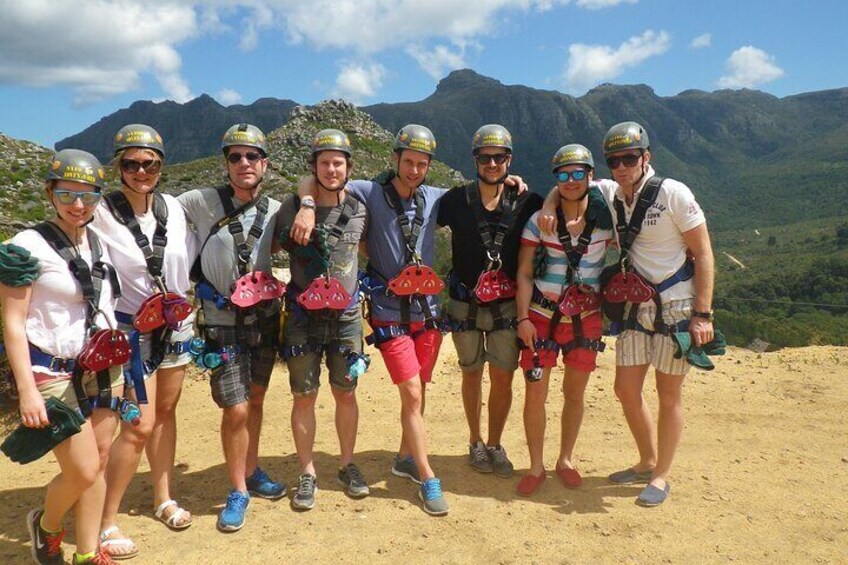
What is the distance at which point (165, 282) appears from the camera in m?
4.37

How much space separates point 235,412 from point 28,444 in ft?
4.96

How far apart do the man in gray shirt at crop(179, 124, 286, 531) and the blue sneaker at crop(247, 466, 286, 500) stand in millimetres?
417

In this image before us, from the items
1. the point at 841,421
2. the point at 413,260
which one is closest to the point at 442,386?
the point at 413,260

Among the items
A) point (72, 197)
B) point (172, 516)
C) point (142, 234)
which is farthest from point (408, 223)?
point (172, 516)

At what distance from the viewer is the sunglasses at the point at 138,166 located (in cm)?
421

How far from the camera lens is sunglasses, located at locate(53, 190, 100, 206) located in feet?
12.1

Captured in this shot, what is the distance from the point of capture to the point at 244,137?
4.64 meters

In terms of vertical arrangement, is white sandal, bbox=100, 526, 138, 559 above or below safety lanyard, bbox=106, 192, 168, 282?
below

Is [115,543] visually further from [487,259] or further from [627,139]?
[627,139]

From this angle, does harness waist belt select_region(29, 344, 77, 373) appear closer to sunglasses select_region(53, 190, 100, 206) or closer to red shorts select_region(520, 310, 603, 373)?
sunglasses select_region(53, 190, 100, 206)

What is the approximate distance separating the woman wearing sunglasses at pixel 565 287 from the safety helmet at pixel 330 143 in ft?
6.03

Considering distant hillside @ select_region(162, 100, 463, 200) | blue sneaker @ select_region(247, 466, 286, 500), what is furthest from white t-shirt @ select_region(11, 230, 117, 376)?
distant hillside @ select_region(162, 100, 463, 200)

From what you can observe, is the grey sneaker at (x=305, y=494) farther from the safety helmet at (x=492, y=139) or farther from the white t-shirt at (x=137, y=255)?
the safety helmet at (x=492, y=139)

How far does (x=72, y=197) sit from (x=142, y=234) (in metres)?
0.60
